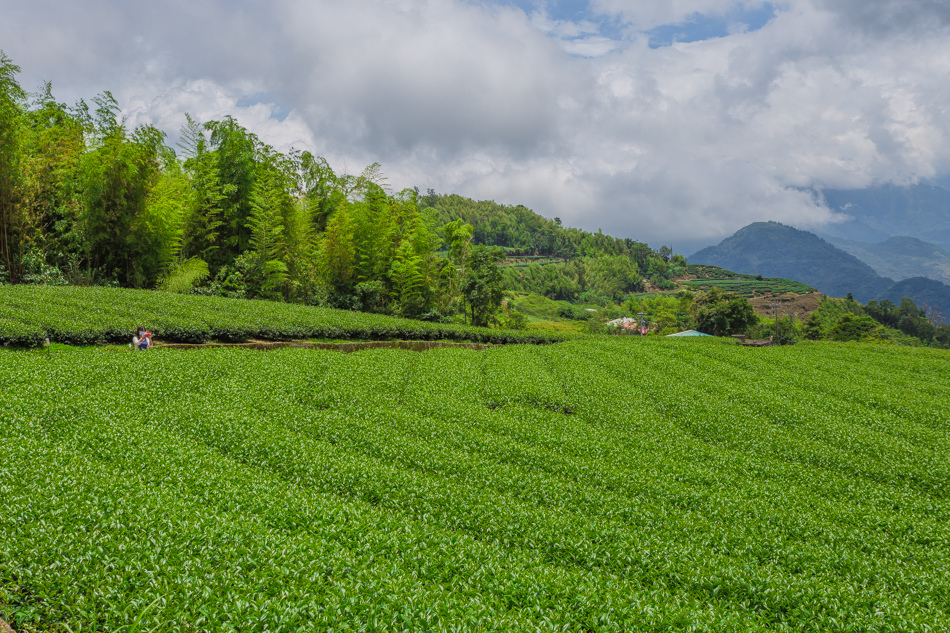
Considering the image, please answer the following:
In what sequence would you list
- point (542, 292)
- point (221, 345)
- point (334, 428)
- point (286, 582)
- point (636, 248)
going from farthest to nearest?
point (636, 248)
point (542, 292)
point (221, 345)
point (334, 428)
point (286, 582)

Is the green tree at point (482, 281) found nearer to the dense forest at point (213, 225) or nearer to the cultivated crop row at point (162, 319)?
the dense forest at point (213, 225)

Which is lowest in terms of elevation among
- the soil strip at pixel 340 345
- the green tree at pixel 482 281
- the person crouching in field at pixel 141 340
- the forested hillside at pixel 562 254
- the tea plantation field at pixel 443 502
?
the tea plantation field at pixel 443 502

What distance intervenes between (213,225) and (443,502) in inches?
929

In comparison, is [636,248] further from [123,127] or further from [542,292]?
[123,127]

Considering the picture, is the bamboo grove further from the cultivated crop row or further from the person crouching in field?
the person crouching in field

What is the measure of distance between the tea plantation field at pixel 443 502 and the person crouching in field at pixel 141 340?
1253 millimetres

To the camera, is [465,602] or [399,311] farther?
[399,311]

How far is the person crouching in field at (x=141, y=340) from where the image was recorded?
572 inches

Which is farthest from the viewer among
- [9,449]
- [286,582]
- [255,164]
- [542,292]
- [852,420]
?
[542,292]

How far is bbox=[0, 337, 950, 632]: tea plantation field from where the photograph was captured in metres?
4.96

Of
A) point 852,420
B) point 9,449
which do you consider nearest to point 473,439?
point 9,449

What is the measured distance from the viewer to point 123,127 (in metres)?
21.7

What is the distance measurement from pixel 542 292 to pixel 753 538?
84.9 m

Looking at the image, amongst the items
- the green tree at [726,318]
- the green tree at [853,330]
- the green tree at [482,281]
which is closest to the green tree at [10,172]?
the green tree at [482,281]
